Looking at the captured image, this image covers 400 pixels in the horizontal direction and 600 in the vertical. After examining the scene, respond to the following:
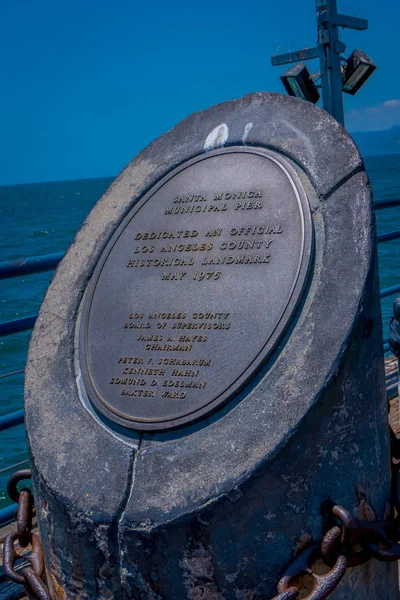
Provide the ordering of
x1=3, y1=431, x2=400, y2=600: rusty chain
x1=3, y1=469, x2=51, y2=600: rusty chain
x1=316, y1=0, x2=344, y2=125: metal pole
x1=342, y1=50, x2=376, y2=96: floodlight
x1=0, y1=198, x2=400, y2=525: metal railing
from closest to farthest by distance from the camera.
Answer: x1=3, y1=431, x2=400, y2=600: rusty chain < x1=3, y1=469, x2=51, y2=600: rusty chain < x1=0, y1=198, x2=400, y2=525: metal railing < x1=316, y1=0, x2=344, y2=125: metal pole < x1=342, y1=50, x2=376, y2=96: floodlight

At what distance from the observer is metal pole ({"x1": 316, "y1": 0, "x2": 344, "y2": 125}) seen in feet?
23.9

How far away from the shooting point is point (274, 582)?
2.24 m

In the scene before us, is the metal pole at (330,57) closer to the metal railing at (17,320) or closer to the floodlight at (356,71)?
the floodlight at (356,71)

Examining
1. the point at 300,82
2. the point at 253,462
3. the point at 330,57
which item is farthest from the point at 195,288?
the point at 330,57

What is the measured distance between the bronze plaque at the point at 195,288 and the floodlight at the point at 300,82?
455cm

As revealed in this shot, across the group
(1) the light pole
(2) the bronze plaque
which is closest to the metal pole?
(1) the light pole

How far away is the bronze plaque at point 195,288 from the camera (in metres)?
2.52

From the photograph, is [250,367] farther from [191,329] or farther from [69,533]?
[69,533]

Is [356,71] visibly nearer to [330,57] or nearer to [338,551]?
[330,57]

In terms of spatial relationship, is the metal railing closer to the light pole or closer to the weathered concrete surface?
the weathered concrete surface

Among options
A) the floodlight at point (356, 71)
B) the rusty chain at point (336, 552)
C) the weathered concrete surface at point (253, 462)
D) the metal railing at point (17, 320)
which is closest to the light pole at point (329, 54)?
the floodlight at point (356, 71)

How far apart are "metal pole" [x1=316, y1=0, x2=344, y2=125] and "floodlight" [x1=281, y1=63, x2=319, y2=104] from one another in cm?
11

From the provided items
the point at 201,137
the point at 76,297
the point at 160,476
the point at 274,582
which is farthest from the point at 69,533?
the point at 201,137

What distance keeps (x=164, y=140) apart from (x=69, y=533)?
68.4 inches
